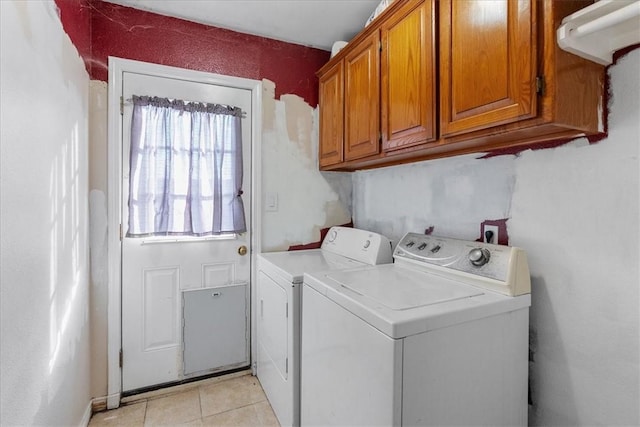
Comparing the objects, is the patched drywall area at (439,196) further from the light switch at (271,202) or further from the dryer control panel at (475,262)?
the light switch at (271,202)

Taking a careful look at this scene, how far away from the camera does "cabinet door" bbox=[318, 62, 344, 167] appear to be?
6.75 feet

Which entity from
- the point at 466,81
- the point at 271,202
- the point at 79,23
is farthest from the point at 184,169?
the point at 466,81

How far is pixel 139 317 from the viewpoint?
2.04 meters

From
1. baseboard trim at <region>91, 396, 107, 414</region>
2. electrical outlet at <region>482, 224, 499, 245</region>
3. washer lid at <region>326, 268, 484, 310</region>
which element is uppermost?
electrical outlet at <region>482, 224, 499, 245</region>

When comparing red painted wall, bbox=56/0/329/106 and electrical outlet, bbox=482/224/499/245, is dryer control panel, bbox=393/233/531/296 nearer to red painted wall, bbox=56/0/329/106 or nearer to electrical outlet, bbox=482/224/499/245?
electrical outlet, bbox=482/224/499/245

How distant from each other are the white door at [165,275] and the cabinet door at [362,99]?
2.53 feet

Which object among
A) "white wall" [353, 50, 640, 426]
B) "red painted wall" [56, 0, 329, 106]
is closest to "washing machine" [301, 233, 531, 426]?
"white wall" [353, 50, 640, 426]

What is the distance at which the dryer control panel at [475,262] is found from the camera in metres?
1.19

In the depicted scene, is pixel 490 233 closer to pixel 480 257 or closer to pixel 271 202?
pixel 480 257

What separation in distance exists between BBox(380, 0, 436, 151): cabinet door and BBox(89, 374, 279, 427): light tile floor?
1.74 m

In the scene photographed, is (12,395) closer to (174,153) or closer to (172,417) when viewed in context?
(172,417)

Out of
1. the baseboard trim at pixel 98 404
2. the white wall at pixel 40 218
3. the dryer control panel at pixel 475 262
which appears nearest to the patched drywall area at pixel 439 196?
the dryer control panel at pixel 475 262

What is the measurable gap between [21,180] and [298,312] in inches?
47.1

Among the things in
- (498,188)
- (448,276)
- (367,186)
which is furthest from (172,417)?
(498,188)
